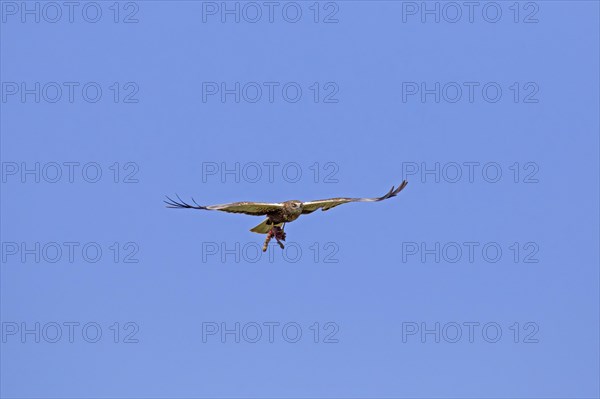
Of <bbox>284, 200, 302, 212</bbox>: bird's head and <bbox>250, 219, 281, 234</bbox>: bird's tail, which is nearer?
<bbox>284, 200, 302, 212</bbox>: bird's head

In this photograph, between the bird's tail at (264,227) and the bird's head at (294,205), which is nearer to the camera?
the bird's head at (294,205)

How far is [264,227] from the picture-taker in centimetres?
6931

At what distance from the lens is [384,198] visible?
69.7 m

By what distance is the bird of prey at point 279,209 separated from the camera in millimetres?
67375

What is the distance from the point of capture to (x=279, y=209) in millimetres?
68250

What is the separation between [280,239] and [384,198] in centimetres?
435

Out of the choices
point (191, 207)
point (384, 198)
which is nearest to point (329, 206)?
point (384, 198)

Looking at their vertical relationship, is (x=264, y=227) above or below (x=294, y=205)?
below

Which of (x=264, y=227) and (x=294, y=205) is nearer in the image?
(x=294, y=205)

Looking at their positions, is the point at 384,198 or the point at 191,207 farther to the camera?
the point at 384,198

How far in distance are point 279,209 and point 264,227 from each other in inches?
55.0

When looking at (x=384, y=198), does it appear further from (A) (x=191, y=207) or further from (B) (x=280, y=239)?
(A) (x=191, y=207)

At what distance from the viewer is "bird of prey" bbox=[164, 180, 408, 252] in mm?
67375

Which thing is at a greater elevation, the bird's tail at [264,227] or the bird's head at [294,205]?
the bird's head at [294,205]
